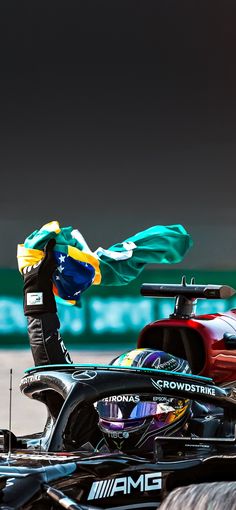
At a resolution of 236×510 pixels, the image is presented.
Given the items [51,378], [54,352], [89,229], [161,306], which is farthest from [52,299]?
[89,229]

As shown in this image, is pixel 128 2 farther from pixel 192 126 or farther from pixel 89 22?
pixel 192 126

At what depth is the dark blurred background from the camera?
44.5ft

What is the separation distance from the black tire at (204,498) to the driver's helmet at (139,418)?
1.87 m

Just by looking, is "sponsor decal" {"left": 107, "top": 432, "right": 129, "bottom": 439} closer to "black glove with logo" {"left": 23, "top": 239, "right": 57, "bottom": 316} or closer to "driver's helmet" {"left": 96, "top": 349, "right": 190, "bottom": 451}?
"driver's helmet" {"left": 96, "top": 349, "right": 190, "bottom": 451}

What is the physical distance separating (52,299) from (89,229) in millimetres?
8356

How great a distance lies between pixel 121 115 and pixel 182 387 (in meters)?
9.81

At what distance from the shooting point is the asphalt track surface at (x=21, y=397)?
7.83 metres

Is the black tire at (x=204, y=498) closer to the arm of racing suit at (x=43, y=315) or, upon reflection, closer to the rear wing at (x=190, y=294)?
the arm of racing suit at (x=43, y=315)

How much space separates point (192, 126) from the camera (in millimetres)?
13984

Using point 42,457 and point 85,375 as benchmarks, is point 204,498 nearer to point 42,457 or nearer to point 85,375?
point 42,457

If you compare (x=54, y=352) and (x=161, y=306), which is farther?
(x=161, y=306)

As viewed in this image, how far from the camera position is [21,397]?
29.5 feet

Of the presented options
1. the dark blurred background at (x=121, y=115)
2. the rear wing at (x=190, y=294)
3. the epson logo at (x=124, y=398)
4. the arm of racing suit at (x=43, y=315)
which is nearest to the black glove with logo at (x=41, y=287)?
the arm of racing suit at (x=43, y=315)

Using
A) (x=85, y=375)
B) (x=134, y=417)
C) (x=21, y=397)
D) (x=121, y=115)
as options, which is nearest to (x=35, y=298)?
(x=85, y=375)
